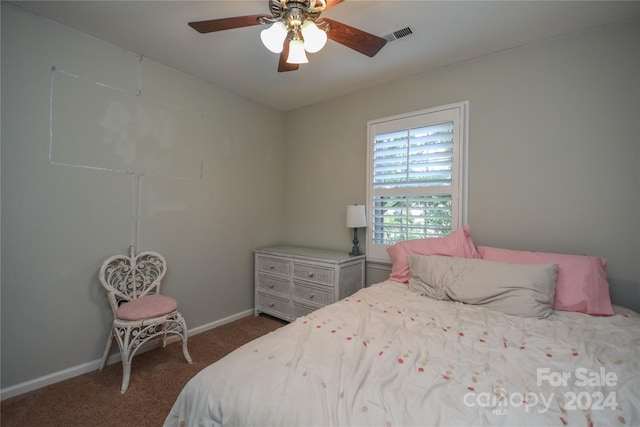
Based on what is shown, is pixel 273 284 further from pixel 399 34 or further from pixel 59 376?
pixel 399 34

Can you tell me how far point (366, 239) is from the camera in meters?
2.87

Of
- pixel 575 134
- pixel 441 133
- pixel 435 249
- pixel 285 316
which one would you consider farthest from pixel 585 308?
pixel 285 316

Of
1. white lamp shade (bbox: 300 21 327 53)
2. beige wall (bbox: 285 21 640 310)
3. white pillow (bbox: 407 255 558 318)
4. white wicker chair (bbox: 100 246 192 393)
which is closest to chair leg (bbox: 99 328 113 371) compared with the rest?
white wicker chair (bbox: 100 246 192 393)

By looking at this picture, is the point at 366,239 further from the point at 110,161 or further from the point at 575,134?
the point at 110,161

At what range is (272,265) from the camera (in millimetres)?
3029

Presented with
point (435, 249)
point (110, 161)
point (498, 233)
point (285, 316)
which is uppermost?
point (110, 161)

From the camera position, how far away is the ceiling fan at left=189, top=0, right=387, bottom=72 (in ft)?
4.59

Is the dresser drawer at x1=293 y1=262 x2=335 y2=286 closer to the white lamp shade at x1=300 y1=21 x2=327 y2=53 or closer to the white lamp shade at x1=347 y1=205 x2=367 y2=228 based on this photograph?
the white lamp shade at x1=347 y1=205 x2=367 y2=228

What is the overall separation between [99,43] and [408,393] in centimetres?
296

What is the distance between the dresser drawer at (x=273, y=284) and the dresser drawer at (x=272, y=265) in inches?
3.0

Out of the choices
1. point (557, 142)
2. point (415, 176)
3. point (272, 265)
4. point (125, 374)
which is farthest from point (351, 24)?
point (125, 374)


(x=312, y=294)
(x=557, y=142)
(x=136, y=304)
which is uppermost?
(x=557, y=142)

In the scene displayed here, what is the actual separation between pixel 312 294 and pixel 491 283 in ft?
5.11

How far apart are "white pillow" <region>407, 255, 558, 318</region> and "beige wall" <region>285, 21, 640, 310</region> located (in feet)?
1.74
